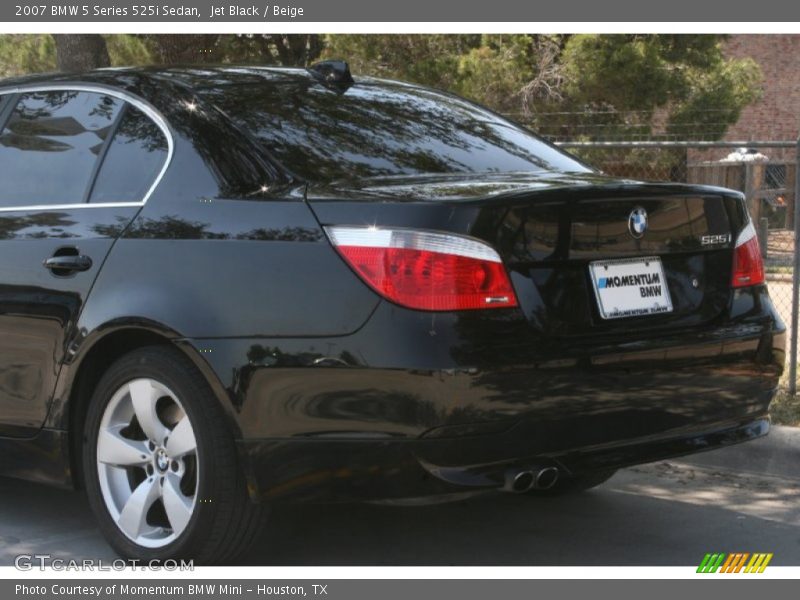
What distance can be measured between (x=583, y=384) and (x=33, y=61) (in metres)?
18.4

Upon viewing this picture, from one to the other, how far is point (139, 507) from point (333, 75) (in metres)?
1.79

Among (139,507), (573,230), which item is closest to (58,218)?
(139,507)

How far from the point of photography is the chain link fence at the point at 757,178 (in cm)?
800

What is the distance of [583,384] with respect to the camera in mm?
4062

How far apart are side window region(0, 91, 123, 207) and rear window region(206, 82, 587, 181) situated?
0.53 m

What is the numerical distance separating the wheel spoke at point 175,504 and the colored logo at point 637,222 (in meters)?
1.64

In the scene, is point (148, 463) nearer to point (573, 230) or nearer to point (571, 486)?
point (573, 230)

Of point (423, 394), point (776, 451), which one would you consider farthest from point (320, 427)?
point (776, 451)

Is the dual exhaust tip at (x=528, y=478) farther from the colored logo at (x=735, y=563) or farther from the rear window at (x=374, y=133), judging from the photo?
the rear window at (x=374, y=133)

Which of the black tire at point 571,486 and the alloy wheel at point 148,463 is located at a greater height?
the alloy wheel at point 148,463

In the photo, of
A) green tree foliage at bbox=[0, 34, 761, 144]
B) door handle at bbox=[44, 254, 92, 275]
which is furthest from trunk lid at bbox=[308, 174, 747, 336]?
green tree foliage at bbox=[0, 34, 761, 144]

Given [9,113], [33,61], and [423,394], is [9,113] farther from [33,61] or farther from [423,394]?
[33,61]

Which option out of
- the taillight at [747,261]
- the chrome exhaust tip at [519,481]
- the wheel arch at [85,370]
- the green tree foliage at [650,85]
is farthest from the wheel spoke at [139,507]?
the green tree foliage at [650,85]

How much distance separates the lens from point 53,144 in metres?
5.20
